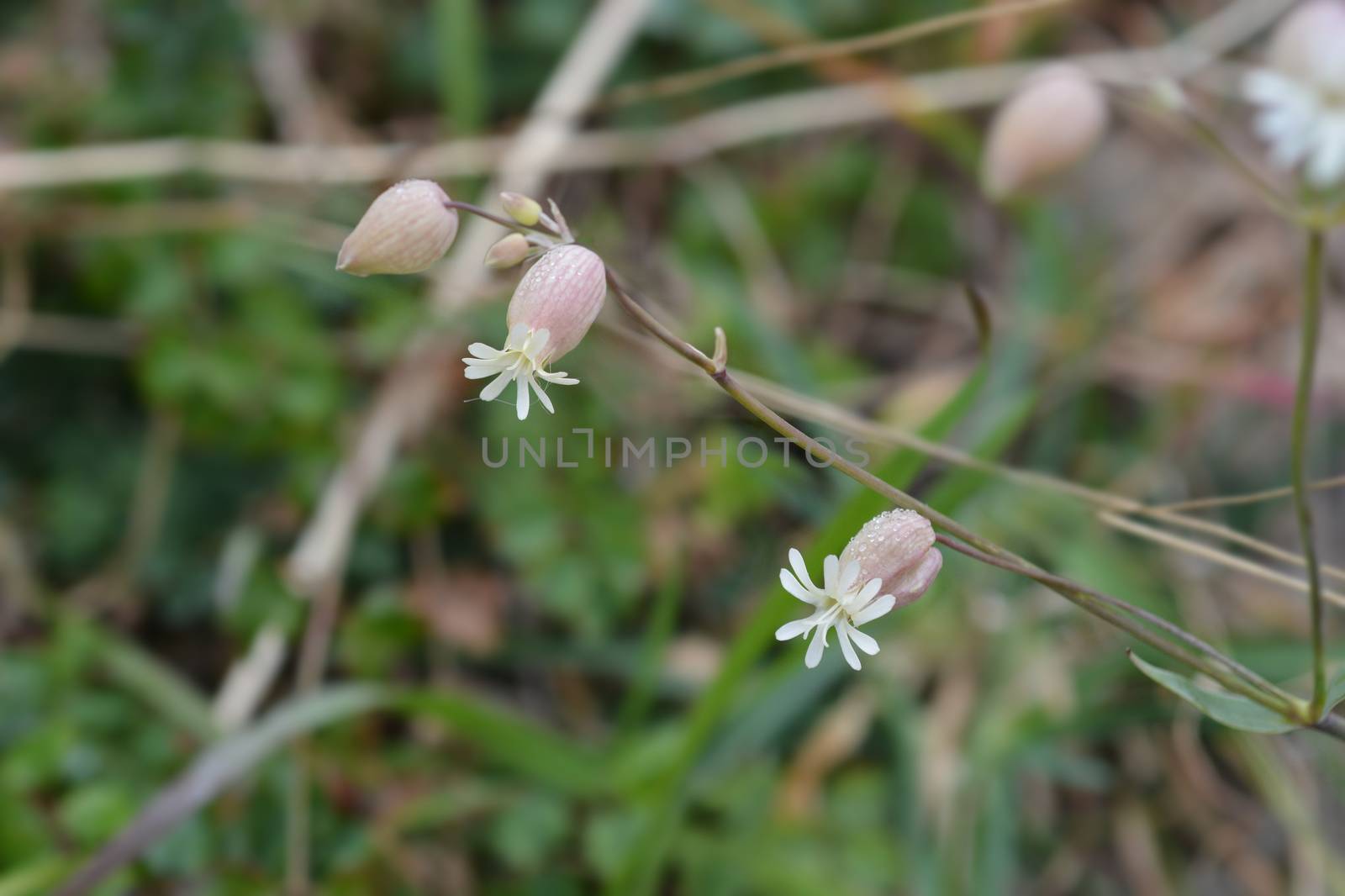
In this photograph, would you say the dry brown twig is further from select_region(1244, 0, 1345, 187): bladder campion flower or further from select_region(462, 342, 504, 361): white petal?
select_region(462, 342, 504, 361): white petal

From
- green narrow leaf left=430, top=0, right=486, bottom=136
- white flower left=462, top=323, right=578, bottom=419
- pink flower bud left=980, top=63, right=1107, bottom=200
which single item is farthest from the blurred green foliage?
white flower left=462, top=323, right=578, bottom=419

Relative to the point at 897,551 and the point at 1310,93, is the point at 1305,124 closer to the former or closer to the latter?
the point at 1310,93

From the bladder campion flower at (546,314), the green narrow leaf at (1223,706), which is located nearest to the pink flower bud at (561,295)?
the bladder campion flower at (546,314)

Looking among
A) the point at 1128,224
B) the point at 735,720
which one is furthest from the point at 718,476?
the point at 1128,224

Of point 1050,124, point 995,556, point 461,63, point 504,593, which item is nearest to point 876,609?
point 995,556

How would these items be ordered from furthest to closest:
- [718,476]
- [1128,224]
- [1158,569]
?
[1128,224] < [1158,569] < [718,476]

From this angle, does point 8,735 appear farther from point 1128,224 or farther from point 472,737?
point 1128,224

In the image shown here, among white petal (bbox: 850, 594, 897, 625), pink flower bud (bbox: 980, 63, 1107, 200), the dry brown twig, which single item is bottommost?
white petal (bbox: 850, 594, 897, 625)
